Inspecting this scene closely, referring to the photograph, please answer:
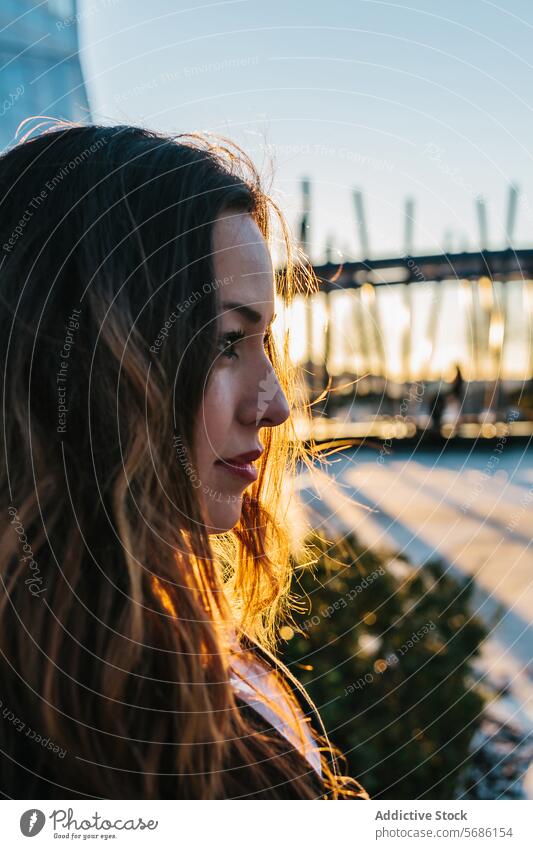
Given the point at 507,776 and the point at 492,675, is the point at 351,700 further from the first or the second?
the point at 492,675

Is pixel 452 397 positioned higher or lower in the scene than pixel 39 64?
lower

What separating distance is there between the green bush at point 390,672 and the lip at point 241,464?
707 mm

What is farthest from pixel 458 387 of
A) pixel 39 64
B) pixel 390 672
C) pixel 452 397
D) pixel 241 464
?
pixel 241 464

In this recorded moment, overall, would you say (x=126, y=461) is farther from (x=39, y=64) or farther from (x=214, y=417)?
(x=39, y=64)

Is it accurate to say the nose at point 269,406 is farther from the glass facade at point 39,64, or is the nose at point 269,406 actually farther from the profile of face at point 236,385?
the glass facade at point 39,64

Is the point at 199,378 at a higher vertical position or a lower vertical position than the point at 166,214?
lower

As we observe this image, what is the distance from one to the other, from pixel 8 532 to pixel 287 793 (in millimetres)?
508

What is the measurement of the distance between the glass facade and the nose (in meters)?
0.51

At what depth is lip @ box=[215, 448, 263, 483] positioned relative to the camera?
1082 millimetres

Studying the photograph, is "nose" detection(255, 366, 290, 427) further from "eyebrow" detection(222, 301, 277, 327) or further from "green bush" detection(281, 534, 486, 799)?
"green bush" detection(281, 534, 486, 799)

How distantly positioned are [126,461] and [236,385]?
21 cm

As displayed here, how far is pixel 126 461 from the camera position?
3.14 ft
